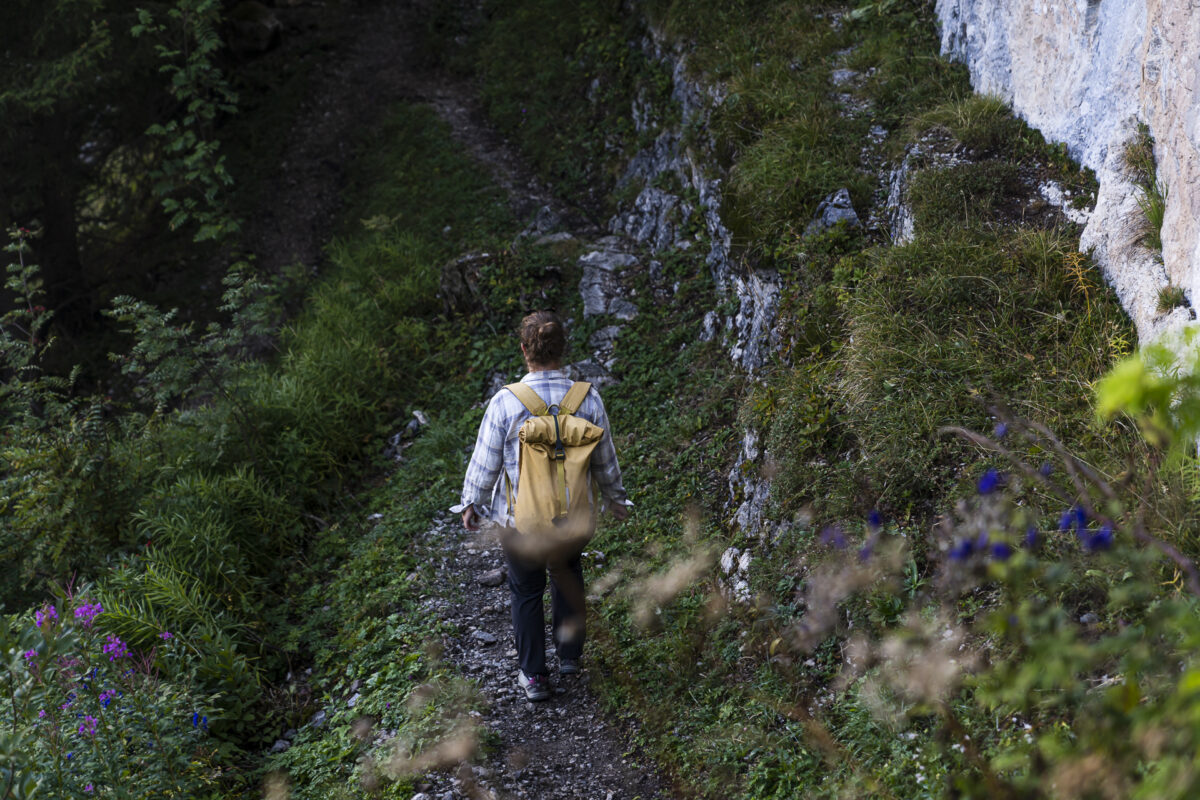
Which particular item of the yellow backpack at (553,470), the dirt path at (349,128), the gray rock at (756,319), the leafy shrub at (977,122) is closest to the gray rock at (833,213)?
the gray rock at (756,319)

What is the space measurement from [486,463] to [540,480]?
13.7 inches

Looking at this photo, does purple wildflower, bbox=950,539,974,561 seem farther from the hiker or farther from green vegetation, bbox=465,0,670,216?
green vegetation, bbox=465,0,670,216

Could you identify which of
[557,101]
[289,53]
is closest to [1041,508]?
[557,101]

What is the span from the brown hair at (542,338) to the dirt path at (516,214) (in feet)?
6.04

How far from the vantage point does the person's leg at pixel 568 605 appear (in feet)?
13.2

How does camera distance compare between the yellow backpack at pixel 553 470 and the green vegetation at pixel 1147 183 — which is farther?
the green vegetation at pixel 1147 183

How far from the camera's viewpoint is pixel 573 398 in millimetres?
3844

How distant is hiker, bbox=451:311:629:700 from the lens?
12.3 ft

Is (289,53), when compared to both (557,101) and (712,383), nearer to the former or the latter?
(557,101)

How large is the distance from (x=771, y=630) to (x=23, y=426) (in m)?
6.01

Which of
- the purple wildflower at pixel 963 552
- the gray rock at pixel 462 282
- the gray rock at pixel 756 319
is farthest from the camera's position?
the gray rock at pixel 462 282

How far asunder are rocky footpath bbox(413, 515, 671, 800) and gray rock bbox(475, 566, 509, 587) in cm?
28

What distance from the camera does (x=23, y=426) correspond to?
20.4 feet

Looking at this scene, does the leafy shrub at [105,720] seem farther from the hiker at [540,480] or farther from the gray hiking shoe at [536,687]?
the hiker at [540,480]
